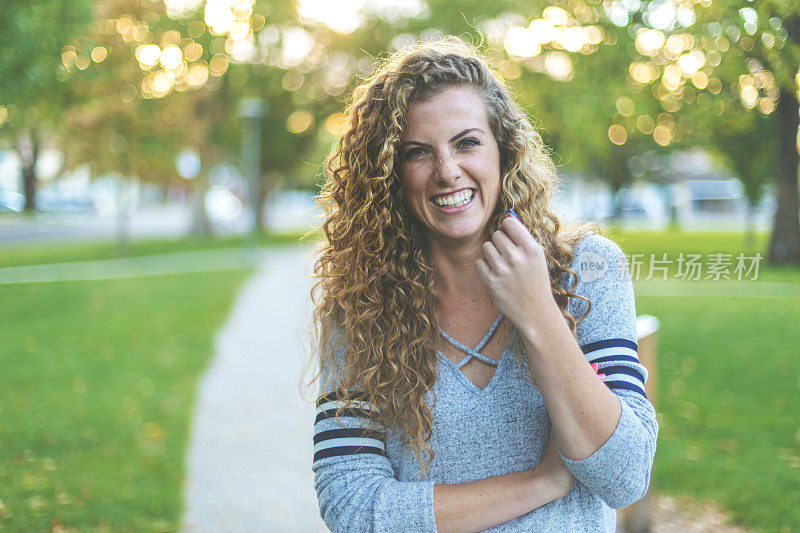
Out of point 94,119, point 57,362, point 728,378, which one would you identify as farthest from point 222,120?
point 728,378

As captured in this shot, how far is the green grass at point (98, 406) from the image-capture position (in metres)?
4.44

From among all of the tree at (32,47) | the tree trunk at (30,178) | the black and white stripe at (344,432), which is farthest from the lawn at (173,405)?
the tree trunk at (30,178)

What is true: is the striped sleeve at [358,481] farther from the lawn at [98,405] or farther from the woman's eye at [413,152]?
the lawn at [98,405]

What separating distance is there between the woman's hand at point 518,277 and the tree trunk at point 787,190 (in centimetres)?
202

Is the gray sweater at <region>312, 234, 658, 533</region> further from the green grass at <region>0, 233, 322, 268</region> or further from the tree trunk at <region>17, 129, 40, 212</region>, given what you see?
the tree trunk at <region>17, 129, 40, 212</region>

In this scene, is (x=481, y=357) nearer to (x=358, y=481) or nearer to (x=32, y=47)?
(x=358, y=481)

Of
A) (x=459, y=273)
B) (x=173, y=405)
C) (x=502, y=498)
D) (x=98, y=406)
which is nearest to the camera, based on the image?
(x=502, y=498)

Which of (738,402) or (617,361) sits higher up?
(617,361)

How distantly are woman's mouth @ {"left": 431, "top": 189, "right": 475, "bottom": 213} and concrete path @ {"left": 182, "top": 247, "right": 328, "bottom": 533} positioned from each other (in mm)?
568

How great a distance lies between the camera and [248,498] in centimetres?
462

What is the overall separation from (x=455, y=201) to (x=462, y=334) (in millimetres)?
340

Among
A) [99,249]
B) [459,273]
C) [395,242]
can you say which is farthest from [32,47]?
[99,249]

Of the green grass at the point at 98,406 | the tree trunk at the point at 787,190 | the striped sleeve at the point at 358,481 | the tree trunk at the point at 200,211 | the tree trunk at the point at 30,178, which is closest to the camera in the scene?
the striped sleeve at the point at 358,481

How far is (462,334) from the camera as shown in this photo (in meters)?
1.87
